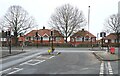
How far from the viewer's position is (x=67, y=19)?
286 ft

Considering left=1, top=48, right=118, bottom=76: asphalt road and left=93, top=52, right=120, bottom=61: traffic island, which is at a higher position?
left=93, top=52, right=120, bottom=61: traffic island

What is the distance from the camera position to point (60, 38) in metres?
96.5

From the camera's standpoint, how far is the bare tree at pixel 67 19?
8694cm

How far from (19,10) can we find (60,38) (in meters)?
17.3

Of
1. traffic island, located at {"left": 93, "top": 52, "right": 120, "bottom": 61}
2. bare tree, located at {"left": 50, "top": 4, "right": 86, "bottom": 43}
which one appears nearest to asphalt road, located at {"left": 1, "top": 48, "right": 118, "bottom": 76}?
traffic island, located at {"left": 93, "top": 52, "right": 120, "bottom": 61}

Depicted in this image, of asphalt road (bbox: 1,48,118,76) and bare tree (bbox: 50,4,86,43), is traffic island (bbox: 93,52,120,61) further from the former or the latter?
bare tree (bbox: 50,4,86,43)

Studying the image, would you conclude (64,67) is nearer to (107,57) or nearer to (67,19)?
(107,57)

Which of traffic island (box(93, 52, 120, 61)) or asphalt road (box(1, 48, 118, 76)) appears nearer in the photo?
asphalt road (box(1, 48, 118, 76))

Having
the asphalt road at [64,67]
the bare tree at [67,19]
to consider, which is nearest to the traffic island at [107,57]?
the asphalt road at [64,67]

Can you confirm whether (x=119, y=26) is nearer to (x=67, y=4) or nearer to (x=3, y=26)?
(x=67, y=4)

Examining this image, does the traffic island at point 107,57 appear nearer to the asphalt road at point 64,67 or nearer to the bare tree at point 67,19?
the asphalt road at point 64,67

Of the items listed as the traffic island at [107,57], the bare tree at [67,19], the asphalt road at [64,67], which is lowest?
the asphalt road at [64,67]

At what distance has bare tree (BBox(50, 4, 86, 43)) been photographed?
285 ft

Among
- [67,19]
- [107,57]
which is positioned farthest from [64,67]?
[67,19]
